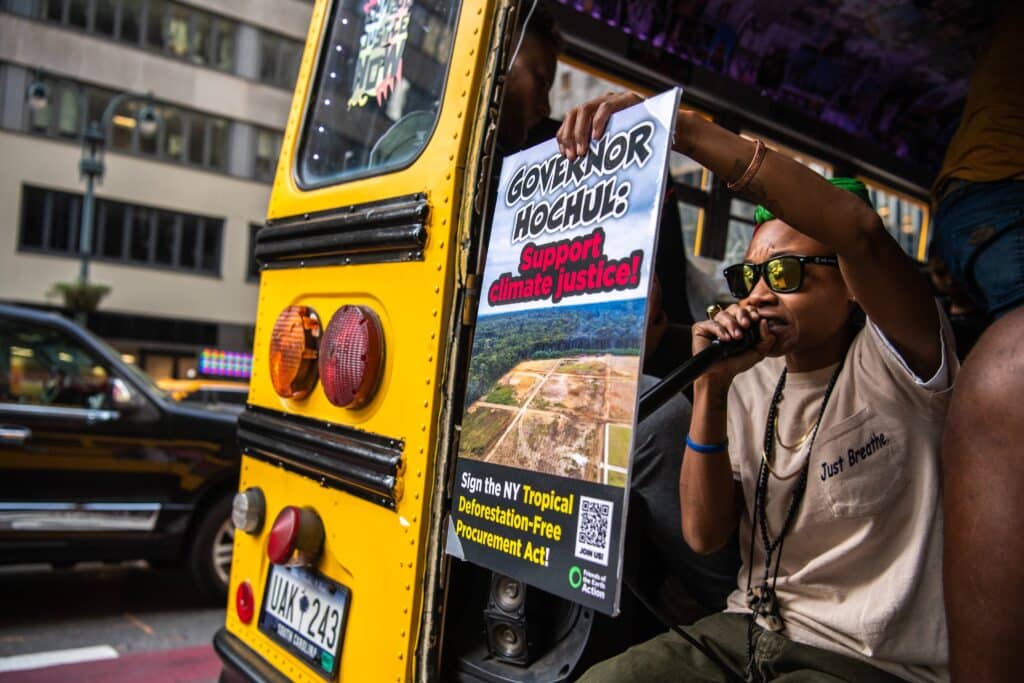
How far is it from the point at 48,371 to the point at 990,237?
4.91m

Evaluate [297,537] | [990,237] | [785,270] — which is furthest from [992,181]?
[297,537]

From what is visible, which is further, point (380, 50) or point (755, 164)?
point (380, 50)

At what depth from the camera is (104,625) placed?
16.0ft

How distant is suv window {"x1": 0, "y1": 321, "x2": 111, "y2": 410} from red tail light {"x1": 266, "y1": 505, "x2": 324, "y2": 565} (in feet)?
11.3

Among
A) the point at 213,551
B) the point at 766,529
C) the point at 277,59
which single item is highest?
the point at 277,59

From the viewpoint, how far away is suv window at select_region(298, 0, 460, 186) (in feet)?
6.61

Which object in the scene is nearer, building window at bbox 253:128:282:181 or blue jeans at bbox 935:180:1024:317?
blue jeans at bbox 935:180:1024:317

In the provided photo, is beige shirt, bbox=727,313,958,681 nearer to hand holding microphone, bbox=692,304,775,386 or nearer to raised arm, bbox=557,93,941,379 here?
raised arm, bbox=557,93,941,379

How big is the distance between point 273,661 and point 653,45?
97.9 inches

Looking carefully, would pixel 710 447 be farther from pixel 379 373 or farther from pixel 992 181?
pixel 992 181

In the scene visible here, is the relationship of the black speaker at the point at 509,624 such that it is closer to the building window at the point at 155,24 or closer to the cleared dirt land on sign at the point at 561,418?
the cleared dirt land on sign at the point at 561,418

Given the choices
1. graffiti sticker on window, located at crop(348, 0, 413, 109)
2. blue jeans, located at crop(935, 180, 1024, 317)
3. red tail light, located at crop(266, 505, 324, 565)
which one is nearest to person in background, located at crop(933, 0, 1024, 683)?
blue jeans, located at crop(935, 180, 1024, 317)

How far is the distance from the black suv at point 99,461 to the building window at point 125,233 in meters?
21.8

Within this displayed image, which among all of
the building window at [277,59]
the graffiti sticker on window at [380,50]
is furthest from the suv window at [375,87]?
the building window at [277,59]
